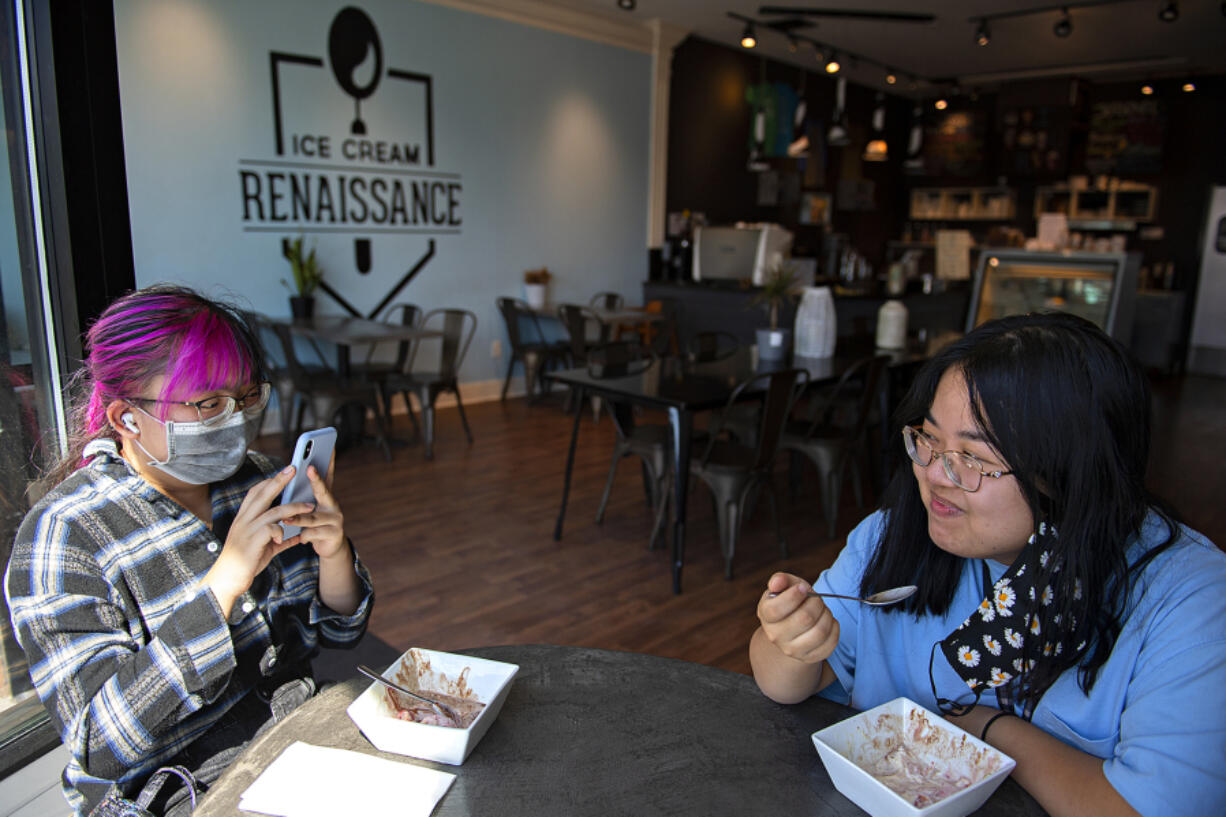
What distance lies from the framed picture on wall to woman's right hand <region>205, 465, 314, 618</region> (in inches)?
360

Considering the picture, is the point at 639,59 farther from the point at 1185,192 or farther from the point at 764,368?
the point at 1185,192

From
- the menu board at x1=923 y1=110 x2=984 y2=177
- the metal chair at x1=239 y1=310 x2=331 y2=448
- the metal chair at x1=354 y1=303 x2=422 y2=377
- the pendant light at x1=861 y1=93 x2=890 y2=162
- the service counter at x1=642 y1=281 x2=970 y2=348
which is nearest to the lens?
the metal chair at x1=239 y1=310 x2=331 y2=448

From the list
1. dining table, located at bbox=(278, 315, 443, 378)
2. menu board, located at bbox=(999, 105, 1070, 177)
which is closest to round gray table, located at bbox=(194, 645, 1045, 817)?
dining table, located at bbox=(278, 315, 443, 378)

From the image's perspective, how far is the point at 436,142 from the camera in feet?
20.1

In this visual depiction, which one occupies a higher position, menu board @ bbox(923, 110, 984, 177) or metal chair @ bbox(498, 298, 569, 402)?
menu board @ bbox(923, 110, 984, 177)

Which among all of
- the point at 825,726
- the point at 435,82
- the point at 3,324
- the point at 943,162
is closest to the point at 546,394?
the point at 435,82

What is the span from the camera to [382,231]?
591cm

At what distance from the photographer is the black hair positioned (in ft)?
3.06

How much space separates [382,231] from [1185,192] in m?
8.69

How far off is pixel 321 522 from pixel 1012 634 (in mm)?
966

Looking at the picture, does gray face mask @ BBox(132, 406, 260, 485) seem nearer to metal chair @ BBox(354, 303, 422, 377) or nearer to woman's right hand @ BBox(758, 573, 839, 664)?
woman's right hand @ BBox(758, 573, 839, 664)

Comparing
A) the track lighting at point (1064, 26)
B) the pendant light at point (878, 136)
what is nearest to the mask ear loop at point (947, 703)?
the track lighting at point (1064, 26)

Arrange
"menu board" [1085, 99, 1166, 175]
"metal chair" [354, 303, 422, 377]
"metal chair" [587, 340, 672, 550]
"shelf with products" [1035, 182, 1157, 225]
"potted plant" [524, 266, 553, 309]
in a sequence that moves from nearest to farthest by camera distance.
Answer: "metal chair" [587, 340, 672, 550], "metal chair" [354, 303, 422, 377], "potted plant" [524, 266, 553, 309], "menu board" [1085, 99, 1166, 175], "shelf with products" [1035, 182, 1157, 225]

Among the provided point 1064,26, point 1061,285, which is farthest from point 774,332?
point 1064,26
